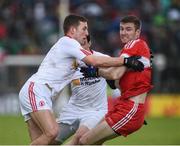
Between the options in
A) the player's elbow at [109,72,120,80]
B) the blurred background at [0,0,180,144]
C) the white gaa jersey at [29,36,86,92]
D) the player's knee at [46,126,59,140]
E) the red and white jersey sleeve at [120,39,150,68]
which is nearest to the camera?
the player's elbow at [109,72,120,80]

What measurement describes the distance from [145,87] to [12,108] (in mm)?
12570

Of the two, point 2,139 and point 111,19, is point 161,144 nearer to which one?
point 2,139

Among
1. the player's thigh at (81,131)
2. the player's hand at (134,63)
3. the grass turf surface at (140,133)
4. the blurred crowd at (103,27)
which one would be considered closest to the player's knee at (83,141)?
the player's thigh at (81,131)

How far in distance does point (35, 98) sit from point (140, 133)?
26.7 ft

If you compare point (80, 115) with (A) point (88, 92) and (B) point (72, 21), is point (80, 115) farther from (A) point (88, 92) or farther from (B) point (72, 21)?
(B) point (72, 21)

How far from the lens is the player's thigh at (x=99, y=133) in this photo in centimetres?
1103

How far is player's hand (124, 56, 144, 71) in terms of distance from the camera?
35.6 ft

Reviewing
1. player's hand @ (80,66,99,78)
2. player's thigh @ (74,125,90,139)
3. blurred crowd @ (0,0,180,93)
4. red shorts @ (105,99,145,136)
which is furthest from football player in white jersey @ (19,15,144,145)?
blurred crowd @ (0,0,180,93)

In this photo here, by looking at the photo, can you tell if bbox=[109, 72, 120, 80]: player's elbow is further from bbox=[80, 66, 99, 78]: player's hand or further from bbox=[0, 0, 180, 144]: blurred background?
bbox=[0, 0, 180, 144]: blurred background

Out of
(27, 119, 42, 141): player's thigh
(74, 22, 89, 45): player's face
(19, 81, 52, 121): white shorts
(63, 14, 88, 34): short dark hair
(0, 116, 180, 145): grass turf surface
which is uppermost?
(63, 14, 88, 34): short dark hair

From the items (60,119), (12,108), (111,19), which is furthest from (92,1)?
(60,119)

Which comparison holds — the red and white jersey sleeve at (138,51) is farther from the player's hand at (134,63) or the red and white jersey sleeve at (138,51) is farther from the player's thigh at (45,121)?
the player's thigh at (45,121)

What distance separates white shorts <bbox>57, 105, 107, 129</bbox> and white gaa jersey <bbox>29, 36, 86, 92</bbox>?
2.72 feet

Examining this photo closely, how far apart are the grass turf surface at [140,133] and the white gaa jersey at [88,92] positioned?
13.8 feet
